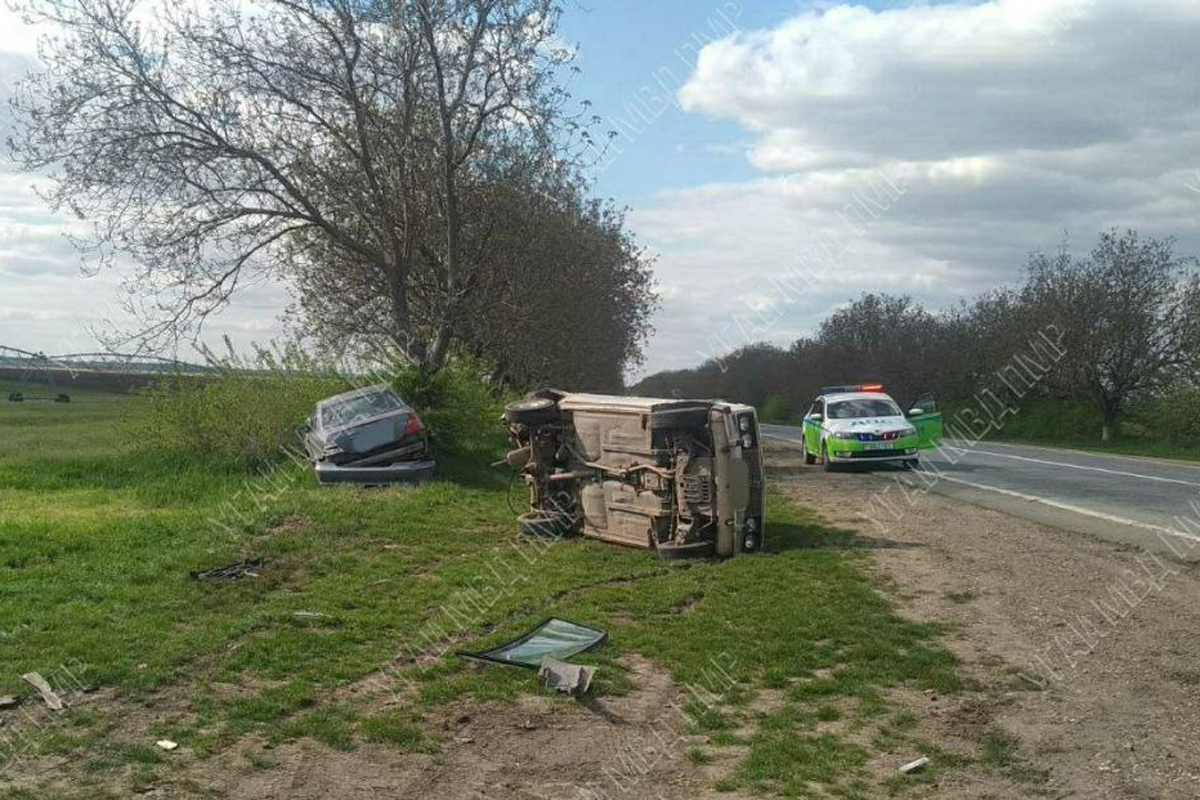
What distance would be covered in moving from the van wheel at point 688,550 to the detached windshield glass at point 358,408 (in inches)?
325

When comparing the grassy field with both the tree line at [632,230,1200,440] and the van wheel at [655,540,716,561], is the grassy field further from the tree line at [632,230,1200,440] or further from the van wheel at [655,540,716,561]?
the tree line at [632,230,1200,440]

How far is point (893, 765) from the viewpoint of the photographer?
5648 millimetres

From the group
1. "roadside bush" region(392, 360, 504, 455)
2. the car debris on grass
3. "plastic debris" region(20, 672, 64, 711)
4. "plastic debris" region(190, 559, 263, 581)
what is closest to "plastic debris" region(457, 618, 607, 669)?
the car debris on grass

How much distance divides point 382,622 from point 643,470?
443 centimetres

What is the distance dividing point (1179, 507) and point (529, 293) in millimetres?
15031

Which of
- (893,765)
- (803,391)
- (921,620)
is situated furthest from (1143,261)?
(893,765)

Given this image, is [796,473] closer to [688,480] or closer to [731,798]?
[688,480]

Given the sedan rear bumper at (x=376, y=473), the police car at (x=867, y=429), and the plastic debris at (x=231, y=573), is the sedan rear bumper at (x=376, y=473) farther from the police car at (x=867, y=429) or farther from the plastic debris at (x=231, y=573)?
the police car at (x=867, y=429)

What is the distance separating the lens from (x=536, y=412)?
13.8 meters

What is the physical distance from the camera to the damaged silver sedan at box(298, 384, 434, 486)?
18016 mm

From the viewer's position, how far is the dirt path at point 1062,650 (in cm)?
555

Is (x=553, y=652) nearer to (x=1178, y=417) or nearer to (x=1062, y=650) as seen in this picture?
(x=1062, y=650)

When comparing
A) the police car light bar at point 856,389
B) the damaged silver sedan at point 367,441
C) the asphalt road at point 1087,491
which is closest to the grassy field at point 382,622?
the damaged silver sedan at point 367,441

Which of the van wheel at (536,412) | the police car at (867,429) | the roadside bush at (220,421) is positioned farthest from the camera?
the police car at (867,429)
